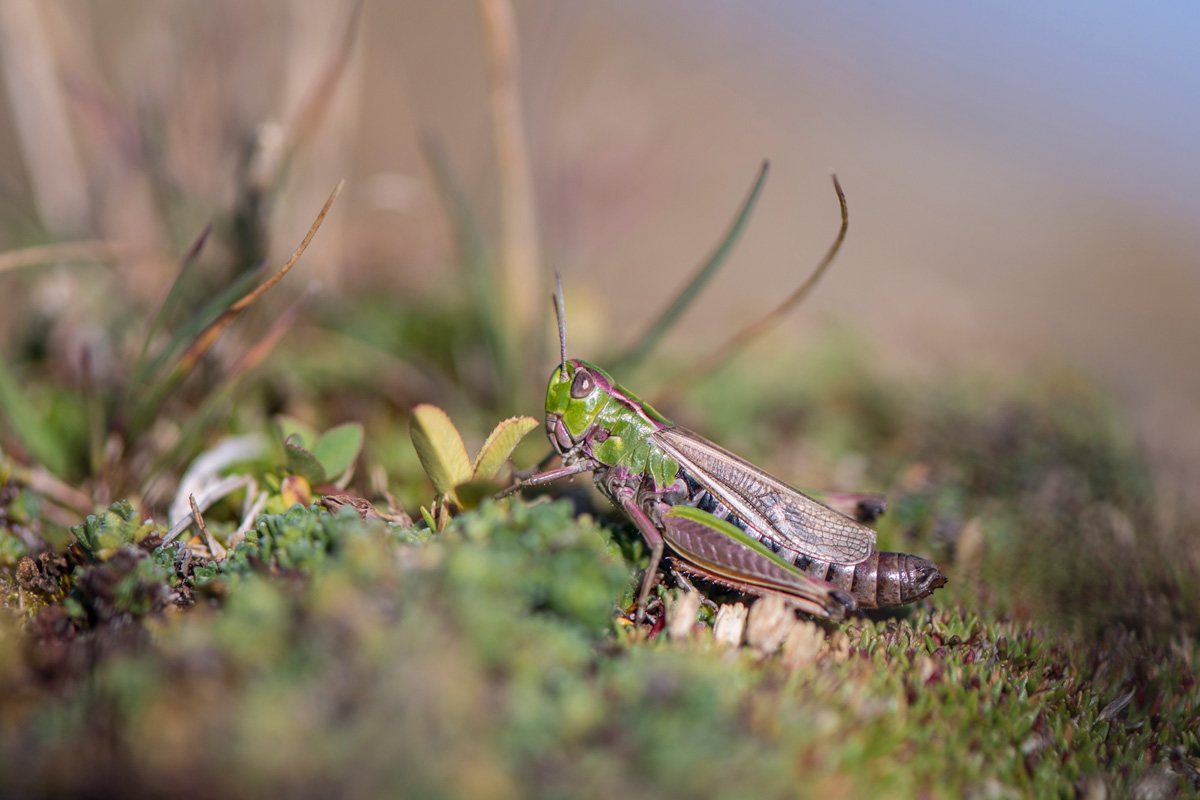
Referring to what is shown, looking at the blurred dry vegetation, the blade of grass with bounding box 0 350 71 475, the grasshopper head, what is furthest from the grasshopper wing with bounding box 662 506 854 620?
the blade of grass with bounding box 0 350 71 475

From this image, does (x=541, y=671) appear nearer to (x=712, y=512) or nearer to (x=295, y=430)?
(x=712, y=512)

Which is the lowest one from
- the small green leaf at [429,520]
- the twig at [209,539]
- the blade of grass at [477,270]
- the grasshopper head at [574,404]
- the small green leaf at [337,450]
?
the twig at [209,539]

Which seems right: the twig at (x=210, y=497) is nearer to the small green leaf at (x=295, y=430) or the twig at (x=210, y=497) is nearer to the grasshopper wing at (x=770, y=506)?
the small green leaf at (x=295, y=430)

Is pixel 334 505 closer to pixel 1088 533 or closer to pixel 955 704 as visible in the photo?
pixel 955 704

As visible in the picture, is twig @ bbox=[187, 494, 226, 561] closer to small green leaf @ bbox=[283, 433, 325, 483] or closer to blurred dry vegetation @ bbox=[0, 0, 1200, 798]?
blurred dry vegetation @ bbox=[0, 0, 1200, 798]

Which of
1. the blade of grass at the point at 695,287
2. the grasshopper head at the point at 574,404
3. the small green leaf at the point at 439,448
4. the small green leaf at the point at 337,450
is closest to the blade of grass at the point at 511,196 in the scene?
the blade of grass at the point at 695,287
